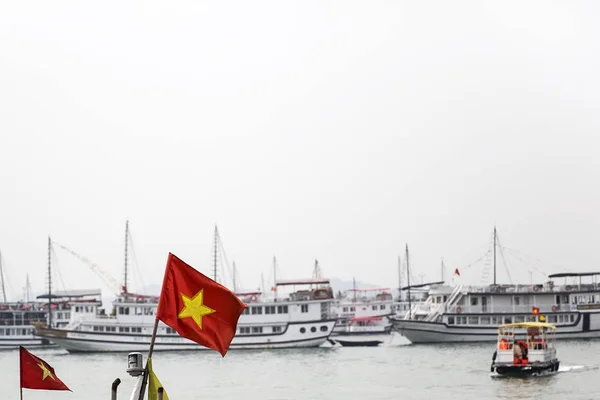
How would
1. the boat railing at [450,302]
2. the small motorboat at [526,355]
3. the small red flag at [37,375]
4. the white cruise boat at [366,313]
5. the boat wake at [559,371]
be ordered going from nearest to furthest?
the small red flag at [37,375] < the small motorboat at [526,355] < the boat wake at [559,371] < the boat railing at [450,302] < the white cruise boat at [366,313]

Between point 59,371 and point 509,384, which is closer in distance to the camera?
point 509,384

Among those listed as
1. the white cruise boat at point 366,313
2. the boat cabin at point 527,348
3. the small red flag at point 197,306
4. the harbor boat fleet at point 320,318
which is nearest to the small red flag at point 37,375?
the small red flag at point 197,306

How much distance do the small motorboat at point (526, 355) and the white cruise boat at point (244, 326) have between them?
99.9 ft

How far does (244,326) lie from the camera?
258ft

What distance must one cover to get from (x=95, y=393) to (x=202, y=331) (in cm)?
3741

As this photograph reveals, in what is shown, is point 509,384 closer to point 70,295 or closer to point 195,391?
point 195,391

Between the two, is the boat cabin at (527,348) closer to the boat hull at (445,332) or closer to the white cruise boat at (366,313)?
the boat hull at (445,332)

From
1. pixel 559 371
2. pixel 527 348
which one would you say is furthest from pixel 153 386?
pixel 559 371

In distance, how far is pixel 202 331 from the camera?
37.0 ft

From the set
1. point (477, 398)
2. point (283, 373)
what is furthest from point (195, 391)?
point (477, 398)

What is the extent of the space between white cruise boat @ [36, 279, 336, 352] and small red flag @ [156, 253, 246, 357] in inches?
2595

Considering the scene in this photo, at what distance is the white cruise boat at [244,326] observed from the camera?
77.1 m

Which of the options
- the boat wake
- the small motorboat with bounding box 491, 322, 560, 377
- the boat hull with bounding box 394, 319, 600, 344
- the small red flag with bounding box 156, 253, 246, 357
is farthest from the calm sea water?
the small red flag with bounding box 156, 253, 246, 357

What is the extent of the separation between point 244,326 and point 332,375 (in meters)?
24.6
